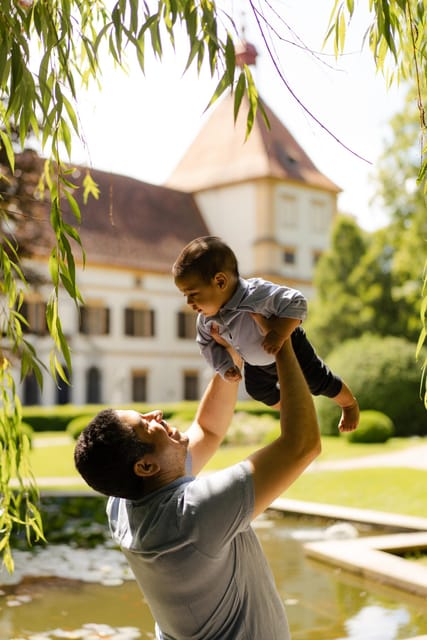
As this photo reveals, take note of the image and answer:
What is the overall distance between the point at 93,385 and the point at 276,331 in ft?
115

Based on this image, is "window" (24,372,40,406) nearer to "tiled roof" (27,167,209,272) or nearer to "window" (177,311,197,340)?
"tiled roof" (27,167,209,272)

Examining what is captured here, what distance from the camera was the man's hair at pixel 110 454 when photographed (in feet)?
6.92

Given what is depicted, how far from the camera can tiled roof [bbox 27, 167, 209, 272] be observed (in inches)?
1465

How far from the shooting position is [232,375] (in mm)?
2584

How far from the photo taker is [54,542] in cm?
769

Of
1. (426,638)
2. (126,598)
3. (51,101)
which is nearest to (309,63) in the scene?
(51,101)

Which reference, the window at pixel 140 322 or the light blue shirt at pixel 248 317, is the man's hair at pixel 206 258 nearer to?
the light blue shirt at pixel 248 317

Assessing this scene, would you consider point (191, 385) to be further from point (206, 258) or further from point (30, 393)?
point (206, 258)

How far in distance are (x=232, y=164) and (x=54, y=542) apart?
35.6 metres

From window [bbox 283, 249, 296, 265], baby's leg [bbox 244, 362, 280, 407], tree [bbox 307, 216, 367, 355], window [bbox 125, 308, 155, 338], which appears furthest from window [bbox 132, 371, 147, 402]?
baby's leg [bbox 244, 362, 280, 407]

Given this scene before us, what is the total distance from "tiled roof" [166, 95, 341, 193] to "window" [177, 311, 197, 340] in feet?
22.3

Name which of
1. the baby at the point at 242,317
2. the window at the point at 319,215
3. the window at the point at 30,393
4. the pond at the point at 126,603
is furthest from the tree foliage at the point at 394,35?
the window at the point at 319,215

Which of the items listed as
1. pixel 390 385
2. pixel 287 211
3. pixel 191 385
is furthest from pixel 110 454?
pixel 287 211

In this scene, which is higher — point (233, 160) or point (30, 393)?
point (233, 160)
